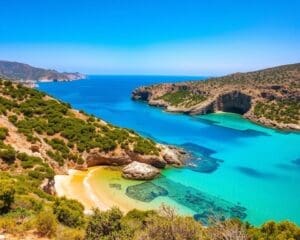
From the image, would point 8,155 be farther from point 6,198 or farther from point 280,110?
point 280,110

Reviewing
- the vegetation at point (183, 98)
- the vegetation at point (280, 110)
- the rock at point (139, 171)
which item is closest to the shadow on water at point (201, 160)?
the rock at point (139, 171)

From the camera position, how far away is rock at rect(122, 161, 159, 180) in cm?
3653

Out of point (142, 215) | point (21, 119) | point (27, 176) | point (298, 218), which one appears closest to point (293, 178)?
point (298, 218)

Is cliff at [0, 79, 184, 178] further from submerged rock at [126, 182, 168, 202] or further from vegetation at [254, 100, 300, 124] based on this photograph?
vegetation at [254, 100, 300, 124]

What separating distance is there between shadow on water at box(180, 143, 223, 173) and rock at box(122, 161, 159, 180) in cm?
616

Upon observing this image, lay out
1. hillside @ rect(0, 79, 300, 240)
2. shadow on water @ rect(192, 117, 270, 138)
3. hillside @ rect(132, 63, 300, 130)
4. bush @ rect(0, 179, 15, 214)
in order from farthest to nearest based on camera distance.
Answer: hillside @ rect(132, 63, 300, 130) → shadow on water @ rect(192, 117, 270, 138) → bush @ rect(0, 179, 15, 214) → hillside @ rect(0, 79, 300, 240)

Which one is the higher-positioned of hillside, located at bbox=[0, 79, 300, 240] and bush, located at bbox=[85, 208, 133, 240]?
bush, located at bbox=[85, 208, 133, 240]

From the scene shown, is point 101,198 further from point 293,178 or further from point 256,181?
point 293,178

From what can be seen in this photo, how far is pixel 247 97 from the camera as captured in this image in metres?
99.7

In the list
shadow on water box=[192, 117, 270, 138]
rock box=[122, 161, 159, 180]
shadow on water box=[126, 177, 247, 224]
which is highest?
rock box=[122, 161, 159, 180]

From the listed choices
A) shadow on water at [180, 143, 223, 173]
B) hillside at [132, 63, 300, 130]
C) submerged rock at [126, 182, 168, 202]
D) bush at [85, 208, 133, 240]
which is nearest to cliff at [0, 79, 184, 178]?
shadow on water at [180, 143, 223, 173]

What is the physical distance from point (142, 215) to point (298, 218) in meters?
14.8

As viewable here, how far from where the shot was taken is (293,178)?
137 feet

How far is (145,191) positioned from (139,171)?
3.75 metres
